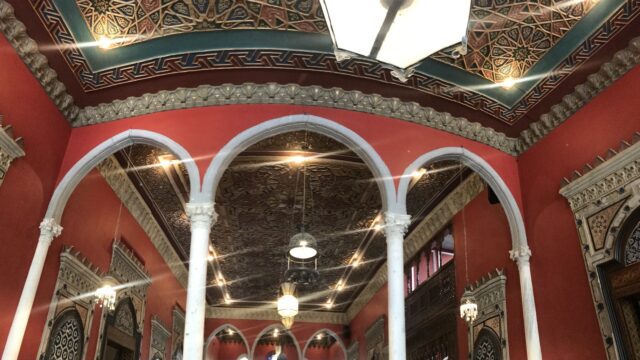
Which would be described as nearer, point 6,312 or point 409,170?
point 6,312

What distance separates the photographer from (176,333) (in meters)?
11.7

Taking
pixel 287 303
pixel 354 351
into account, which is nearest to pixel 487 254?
pixel 287 303

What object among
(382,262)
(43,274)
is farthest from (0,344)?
(382,262)

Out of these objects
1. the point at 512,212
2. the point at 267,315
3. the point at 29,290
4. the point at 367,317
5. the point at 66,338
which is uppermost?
the point at 267,315

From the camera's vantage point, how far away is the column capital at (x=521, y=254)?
19.4 ft

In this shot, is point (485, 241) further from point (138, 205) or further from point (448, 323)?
point (138, 205)

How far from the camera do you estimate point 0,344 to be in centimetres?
481

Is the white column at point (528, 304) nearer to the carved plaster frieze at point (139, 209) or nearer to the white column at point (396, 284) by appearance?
the white column at point (396, 284)

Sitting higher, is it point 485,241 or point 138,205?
point 138,205

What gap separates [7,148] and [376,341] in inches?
376

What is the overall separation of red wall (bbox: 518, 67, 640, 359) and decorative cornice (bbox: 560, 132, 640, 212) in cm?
12

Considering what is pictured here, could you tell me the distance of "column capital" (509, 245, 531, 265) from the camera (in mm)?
5906

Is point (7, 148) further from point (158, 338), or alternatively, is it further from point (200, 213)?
point (158, 338)

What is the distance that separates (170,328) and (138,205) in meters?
3.70
